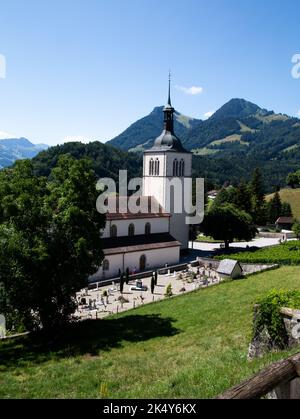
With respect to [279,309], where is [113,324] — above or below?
below

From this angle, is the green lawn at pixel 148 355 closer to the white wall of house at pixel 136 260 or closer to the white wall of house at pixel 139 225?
the white wall of house at pixel 136 260

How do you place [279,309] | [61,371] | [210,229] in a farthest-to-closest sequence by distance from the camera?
1. [210,229]
2. [61,371]
3. [279,309]

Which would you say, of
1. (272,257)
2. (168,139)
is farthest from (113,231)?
(272,257)

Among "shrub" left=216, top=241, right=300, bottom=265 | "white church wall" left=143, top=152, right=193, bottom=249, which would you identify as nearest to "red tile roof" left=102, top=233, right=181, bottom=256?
"white church wall" left=143, top=152, right=193, bottom=249

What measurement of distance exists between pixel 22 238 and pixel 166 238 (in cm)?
2977

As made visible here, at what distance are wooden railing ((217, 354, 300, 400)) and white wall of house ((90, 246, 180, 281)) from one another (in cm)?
3683

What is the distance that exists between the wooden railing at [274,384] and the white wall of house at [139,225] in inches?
1535

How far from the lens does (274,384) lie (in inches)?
178

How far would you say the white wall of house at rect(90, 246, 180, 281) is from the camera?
42062mm

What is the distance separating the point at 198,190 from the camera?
2461 inches

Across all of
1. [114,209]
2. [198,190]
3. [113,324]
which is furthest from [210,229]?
[113,324]

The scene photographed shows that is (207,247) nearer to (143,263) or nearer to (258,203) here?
(143,263)

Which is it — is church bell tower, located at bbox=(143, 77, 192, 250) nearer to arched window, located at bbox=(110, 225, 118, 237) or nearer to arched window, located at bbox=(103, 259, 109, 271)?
arched window, located at bbox=(110, 225, 118, 237)

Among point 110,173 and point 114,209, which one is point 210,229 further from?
point 110,173
